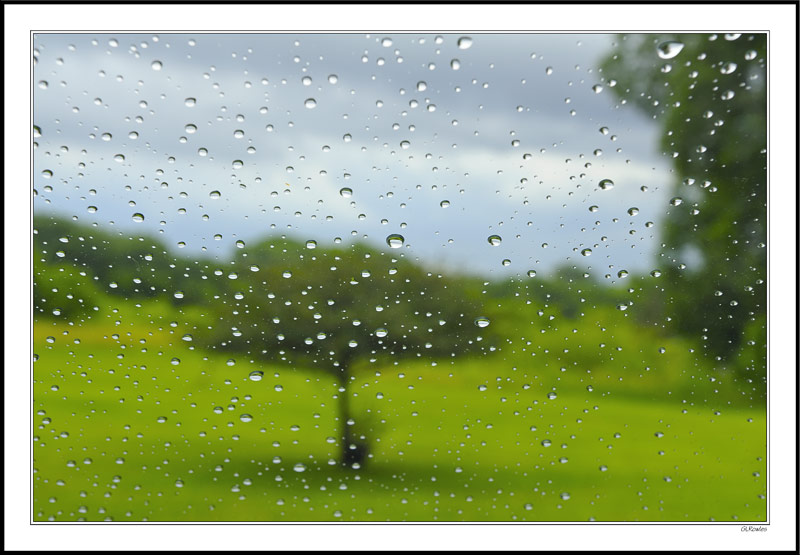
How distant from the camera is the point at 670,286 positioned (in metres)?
0.97

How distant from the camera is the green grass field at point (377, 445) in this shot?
0.96 meters

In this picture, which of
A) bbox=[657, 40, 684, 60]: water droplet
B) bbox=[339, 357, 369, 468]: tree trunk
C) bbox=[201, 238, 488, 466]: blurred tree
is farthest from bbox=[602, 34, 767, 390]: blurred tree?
bbox=[339, 357, 369, 468]: tree trunk

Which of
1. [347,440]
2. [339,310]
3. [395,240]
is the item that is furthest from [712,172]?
[347,440]

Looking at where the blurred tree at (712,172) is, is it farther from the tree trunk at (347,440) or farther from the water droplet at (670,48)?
the tree trunk at (347,440)

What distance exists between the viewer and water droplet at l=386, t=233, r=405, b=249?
3.07 ft

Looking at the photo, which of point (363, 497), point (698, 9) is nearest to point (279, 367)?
point (363, 497)

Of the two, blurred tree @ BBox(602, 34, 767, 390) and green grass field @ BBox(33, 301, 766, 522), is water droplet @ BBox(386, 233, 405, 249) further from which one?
blurred tree @ BBox(602, 34, 767, 390)

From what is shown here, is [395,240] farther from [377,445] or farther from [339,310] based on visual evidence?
[377,445]

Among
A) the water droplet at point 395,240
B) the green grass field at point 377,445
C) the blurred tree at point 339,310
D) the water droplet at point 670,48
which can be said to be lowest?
the green grass field at point 377,445

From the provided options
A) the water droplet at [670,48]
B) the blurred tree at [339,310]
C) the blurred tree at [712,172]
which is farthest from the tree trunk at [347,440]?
the water droplet at [670,48]

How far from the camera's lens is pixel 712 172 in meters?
0.96

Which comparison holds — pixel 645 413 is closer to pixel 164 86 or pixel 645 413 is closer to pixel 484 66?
pixel 484 66

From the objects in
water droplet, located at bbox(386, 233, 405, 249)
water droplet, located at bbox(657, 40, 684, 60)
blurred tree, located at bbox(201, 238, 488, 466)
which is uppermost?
water droplet, located at bbox(657, 40, 684, 60)

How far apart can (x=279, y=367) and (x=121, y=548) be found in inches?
18.5
